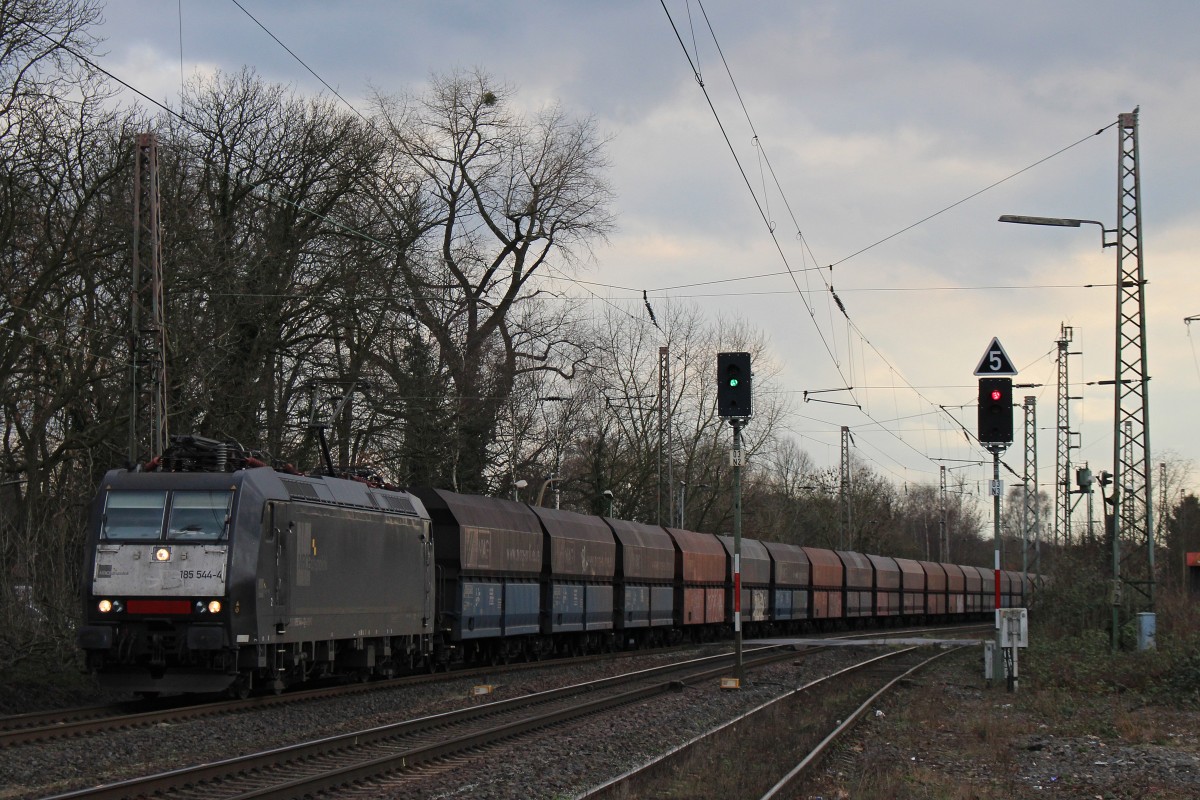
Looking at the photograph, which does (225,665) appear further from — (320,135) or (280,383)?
(320,135)

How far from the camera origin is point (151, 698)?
1755cm

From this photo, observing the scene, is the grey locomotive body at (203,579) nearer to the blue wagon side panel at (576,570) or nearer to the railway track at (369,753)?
the railway track at (369,753)

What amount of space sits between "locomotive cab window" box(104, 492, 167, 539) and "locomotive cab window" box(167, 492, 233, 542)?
169 mm

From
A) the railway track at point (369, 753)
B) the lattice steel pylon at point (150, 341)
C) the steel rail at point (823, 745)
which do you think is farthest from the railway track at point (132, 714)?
the steel rail at point (823, 745)

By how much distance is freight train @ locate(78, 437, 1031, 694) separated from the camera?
15961 millimetres

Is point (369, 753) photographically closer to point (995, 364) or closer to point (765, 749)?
point (765, 749)

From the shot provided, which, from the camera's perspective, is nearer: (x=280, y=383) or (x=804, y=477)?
(x=280, y=383)

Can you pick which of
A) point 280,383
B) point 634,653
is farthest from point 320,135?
point 634,653

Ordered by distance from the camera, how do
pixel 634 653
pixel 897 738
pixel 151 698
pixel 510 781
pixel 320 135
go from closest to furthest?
pixel 510 781, pixel 897 738, pixel 151 698, pixel 634 653, pixel 320 135

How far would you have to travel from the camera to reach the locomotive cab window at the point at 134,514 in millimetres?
16234

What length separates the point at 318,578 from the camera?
59.1 ft

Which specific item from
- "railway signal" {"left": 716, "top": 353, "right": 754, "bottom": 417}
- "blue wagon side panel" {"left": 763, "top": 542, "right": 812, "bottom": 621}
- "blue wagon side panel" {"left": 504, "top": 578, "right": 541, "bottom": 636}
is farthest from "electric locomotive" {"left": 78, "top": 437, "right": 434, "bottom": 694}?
"blue wagon side panel" {"left": 763, "top": 542, "right": 812, "bottom": 621}

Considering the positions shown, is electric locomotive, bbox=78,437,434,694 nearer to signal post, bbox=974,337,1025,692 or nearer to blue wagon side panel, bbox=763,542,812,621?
signal post, bbox=974,337,1025,692

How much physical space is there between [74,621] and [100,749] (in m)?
7.79
